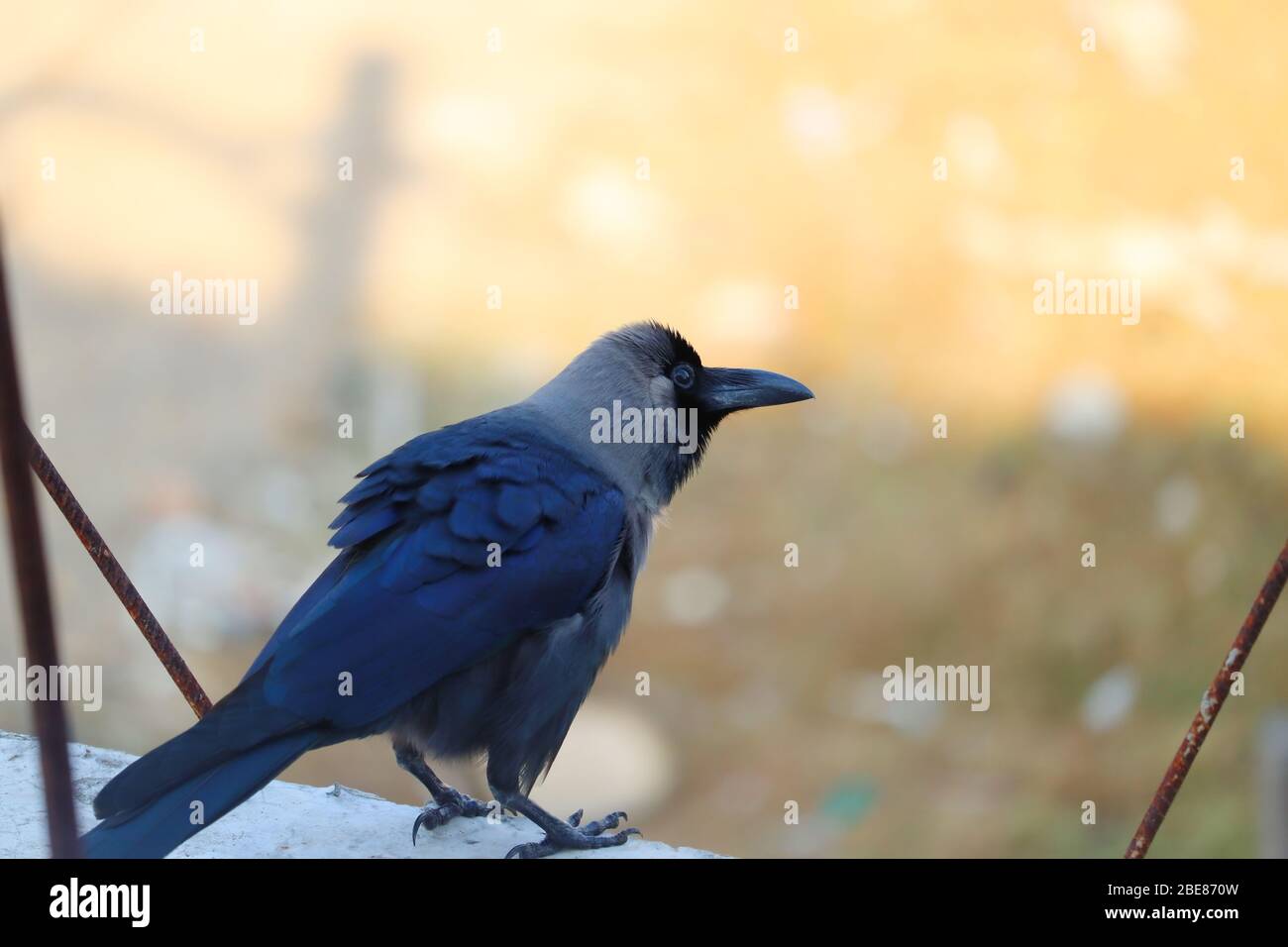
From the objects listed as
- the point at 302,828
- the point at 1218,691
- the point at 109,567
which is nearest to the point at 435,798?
the point at 302,828

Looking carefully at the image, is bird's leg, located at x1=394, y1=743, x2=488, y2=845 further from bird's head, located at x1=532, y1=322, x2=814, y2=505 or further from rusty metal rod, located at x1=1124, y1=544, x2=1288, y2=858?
rusty metal rod, located at x1=1124, y1=544, x2=1288, y2=858

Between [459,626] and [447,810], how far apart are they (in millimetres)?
583

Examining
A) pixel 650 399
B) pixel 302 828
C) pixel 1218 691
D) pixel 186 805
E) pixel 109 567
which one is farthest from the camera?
pixel 650 399

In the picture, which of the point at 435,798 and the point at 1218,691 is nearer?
the point at 1218,691

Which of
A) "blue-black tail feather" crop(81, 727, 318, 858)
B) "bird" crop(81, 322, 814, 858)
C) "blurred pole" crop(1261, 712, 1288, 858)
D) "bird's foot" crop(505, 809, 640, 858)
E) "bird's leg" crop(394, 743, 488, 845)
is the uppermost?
"bird" crop(81, 322, 814, 858)

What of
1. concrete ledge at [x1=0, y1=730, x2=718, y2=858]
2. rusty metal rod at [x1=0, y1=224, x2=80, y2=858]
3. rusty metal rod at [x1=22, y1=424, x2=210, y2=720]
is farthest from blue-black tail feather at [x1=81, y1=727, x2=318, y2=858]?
rusty metal rod at [x1=0, y1=224, x2=80, y2=858]

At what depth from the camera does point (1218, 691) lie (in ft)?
8.24

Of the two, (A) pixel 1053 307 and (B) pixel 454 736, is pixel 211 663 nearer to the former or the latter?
(B) pixel 454 736

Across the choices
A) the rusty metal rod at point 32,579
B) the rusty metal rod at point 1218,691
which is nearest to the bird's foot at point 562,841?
the rusty metal rod at point 1218,691

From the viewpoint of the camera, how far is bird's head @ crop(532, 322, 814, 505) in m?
3.86

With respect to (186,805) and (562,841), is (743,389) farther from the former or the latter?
(186,805)
